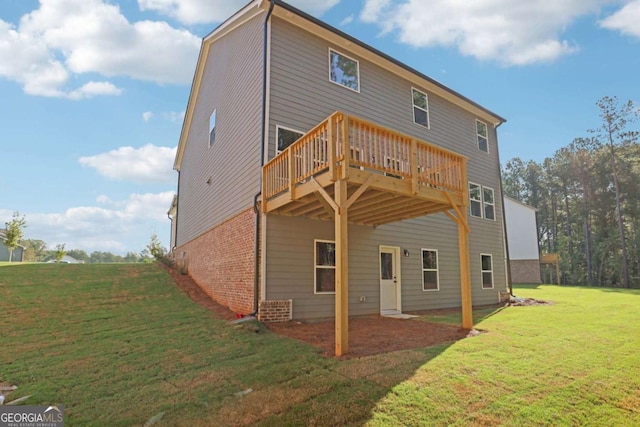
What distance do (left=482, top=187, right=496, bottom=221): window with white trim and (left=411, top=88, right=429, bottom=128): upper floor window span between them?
4034 mm

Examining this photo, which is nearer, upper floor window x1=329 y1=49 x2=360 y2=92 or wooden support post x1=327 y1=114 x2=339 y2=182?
wooden support post x1=327 y1=114 x2=339 y2=182

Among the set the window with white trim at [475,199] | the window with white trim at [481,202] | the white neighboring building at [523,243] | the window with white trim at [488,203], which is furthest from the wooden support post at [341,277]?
the white neighboring building at [523,243]

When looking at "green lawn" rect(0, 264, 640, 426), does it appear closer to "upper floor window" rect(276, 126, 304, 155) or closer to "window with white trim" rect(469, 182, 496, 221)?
"upper floor window" rect(276, 126, 304, 155)

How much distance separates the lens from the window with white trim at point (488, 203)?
546 inches

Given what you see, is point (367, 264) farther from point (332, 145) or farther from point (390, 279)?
point (332, 145)

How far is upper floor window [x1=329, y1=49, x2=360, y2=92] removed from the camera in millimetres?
9773

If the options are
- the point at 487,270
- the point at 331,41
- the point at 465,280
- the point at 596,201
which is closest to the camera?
the point at 465,280

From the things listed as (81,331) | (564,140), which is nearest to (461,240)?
(81,331)

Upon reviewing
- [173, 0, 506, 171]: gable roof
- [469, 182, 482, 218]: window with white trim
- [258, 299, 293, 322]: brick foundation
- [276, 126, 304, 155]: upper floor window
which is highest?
[173, 0, 506, 171]: gable roof

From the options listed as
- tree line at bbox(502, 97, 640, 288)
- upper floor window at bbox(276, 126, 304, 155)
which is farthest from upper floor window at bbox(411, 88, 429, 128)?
tree line at bbox(502, 97, 640, 288)

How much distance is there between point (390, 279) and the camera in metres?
10.4

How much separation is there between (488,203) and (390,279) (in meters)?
6.38

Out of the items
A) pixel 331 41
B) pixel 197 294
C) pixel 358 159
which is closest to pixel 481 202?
pixel 331 41

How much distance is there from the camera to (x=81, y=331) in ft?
23.2
